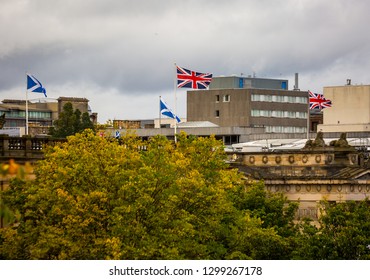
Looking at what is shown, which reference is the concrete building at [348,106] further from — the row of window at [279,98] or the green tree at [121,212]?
the green tree at [121,212]

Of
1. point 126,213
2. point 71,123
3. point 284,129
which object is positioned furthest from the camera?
point 284,129

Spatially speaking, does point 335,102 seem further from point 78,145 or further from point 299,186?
point 78,145

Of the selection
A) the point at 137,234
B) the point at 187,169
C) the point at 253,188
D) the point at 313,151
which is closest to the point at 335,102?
the point at 313,151

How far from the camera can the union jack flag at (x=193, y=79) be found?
3868 inches

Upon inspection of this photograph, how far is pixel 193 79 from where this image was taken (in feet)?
323

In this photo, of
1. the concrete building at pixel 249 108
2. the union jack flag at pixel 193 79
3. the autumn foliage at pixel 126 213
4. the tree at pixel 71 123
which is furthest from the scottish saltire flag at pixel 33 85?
the concrete building at pixel 249 108

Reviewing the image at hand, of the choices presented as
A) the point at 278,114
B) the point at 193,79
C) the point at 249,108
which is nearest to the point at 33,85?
the point at 193,79

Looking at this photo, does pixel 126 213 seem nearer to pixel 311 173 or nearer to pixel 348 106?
pixel 311 173

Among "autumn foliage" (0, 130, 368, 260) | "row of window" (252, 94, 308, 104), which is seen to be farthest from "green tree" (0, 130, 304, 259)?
"row of window" (252, 94, 308, 104)

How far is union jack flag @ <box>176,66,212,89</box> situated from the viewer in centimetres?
9825

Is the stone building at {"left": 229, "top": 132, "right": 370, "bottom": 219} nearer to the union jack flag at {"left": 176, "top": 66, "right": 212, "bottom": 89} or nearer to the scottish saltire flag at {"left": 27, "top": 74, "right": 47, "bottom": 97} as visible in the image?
the union jack flag at {"left": 176, "top": 66, "right": 212, "bottom": 89}

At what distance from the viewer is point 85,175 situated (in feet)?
183

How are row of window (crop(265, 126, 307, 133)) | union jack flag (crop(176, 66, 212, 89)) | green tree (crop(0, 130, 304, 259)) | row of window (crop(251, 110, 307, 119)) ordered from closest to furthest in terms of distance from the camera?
green tree (crop(0, 130, 304, 259)) < union jack flag (crop(176, 66, 212, 89)) < row of window (crop(251, 110, 307, 119)) < row of window (crop(265, 126, 307, 133))

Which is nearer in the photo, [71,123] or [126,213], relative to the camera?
[126,213]
